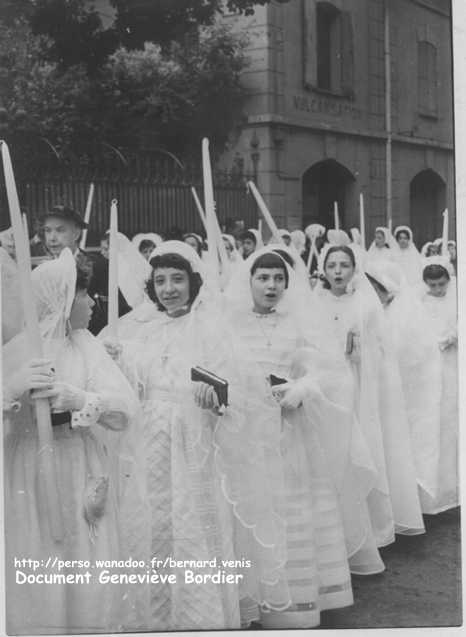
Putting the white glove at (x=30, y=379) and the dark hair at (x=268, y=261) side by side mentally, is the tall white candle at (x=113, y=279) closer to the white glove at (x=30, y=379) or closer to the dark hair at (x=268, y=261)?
the white glove at (x=30, y=379)

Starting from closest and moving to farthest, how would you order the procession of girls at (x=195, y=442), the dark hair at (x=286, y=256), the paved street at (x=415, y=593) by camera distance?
the procession of girls at (x=195, y=442)
the paved street at (x=415, y=593)
the dark hair at (x=286, y=256)

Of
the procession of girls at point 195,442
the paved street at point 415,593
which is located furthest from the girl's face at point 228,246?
the paved street at point 415,593

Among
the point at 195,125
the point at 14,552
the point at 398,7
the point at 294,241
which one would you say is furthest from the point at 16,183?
the point at 398,7

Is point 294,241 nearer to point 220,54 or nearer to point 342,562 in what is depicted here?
point 220,54

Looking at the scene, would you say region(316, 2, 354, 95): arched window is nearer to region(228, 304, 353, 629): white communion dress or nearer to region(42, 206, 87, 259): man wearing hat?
region(228, 304, 353, 629): white communion dress

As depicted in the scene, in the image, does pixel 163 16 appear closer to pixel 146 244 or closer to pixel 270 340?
pixel 146 244

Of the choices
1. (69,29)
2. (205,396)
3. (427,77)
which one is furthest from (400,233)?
(69,29)

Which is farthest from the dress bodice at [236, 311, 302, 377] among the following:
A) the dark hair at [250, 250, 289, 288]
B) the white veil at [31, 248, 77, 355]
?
the white veil at [31, 248, 77, 355]
